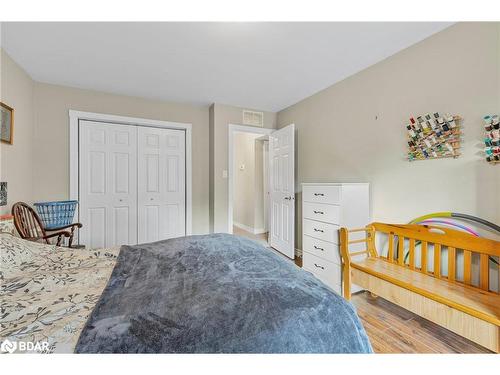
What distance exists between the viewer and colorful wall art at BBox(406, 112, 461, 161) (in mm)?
1710

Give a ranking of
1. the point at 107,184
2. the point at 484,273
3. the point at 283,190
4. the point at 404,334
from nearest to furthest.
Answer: the point at 484,273, the point at 404,334, the point at 107,184, the point at 283,190

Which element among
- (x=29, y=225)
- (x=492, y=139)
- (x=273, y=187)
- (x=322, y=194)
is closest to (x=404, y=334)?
(x=322, y=194)

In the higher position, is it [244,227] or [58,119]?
[58,119]

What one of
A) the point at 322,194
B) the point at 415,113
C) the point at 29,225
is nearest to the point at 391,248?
the point at 322,194

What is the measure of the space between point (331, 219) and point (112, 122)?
3169mm

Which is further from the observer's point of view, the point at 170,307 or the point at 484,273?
the point at 484,273

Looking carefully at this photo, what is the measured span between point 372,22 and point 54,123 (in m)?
3.62

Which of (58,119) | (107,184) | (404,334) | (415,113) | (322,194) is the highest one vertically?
(58,119)

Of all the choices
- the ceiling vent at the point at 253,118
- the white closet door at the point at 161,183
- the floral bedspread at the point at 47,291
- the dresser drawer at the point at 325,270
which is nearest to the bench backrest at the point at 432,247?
the dresser drawer at the point at 325,270

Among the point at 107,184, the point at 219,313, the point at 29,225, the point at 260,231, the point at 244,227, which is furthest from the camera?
the point at 244,227

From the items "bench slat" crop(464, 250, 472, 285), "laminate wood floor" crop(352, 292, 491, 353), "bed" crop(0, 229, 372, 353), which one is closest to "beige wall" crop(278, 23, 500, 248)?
"bench slat" crop(464, 250, 472, 285)

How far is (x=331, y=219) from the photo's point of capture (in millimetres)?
2275

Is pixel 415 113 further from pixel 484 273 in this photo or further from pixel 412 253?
pixel 484 273

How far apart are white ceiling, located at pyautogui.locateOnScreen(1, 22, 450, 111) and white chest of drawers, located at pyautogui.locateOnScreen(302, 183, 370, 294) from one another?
4.21ft
